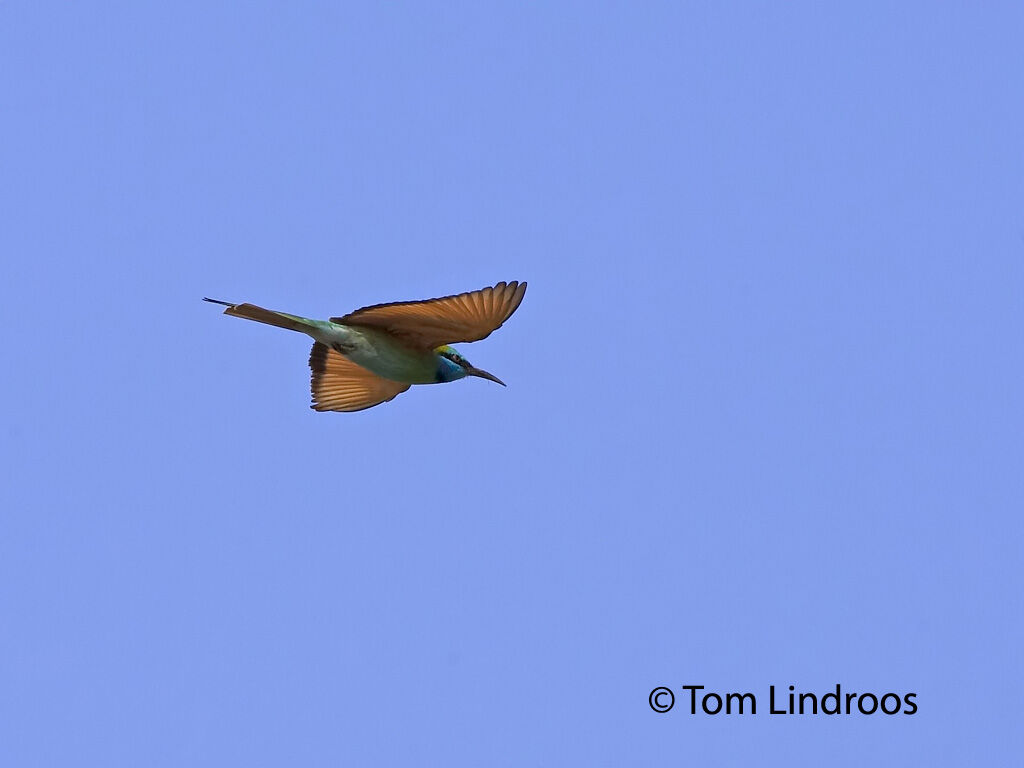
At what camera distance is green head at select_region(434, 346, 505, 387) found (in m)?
10.7

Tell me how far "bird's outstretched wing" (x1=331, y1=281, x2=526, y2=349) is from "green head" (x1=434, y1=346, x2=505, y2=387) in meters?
0.19

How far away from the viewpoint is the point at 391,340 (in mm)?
10383

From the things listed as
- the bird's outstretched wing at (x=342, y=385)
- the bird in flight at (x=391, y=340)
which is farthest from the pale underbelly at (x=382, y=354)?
the bird's outstretched wing at (x=342, y=385)

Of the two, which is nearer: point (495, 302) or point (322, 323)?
point (495, 302)

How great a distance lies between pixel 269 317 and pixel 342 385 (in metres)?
1.87

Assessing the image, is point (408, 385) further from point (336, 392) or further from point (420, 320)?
point (420, 320)

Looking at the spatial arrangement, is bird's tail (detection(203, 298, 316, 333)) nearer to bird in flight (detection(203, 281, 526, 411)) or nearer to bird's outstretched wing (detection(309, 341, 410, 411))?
bird in flight (detection(203, 281, 526, 411))

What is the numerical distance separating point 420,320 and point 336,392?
201 cm

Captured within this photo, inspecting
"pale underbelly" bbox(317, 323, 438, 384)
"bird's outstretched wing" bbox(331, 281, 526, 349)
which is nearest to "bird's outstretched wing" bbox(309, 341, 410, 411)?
"pale underbelly" bbox(317, 323, 438, 384)

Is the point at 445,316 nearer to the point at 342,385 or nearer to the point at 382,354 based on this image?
the point at 382,354

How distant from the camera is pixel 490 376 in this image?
10.8 meters

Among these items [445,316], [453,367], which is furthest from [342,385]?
[445,316]

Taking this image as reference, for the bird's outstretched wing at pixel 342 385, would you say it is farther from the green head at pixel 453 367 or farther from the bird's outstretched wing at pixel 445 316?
the bird's outstretched wing at pixel 445 316

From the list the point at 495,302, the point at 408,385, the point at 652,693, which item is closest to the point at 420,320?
the point at 495,302
